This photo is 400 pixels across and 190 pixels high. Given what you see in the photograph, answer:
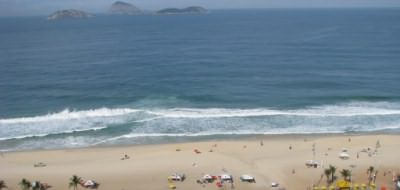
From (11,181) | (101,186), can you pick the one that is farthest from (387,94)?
(11,181)

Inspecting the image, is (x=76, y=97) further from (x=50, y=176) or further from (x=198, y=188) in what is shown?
(x=198, y=188)

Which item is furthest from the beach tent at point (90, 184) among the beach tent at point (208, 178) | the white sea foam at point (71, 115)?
the white sea foam at point (71, 115)

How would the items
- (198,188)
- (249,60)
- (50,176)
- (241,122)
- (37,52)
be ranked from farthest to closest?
1. (37,52)
2. (249,60)
3. (241,122)
4. (50,176)
5. (198,188)

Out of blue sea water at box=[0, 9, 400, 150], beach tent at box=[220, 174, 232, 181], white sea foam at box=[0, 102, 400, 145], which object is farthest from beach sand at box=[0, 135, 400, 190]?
white sea foam at box=[0, 102, 400, 145]

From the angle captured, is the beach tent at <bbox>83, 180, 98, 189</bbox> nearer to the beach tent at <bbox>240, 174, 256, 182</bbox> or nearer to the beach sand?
the beach sand

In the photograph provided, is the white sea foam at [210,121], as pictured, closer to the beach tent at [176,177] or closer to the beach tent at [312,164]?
the beach tent at [312,164]
